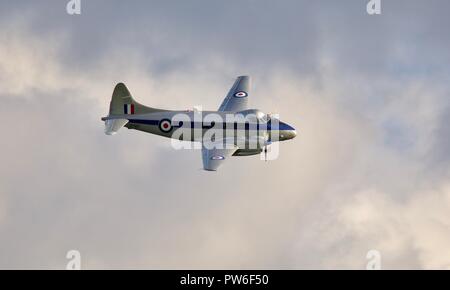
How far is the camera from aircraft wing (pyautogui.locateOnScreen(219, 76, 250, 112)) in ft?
258

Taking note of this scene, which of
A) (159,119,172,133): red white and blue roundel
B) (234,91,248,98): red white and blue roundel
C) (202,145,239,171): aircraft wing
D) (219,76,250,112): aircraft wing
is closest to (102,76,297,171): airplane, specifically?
(159,119,172,133): red white and blue roundel

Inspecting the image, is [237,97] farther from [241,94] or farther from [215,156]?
[215,156]

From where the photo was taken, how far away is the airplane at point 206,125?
235ft

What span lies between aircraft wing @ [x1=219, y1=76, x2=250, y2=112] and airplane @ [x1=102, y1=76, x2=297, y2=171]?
3072 millimetres

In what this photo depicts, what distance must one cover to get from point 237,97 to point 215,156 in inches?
537

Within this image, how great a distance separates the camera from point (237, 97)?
79.6 meters

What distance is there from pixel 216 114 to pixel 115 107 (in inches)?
417

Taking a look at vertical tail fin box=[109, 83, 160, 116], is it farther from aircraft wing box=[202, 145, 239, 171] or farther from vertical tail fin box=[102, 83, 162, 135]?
aircraft wing box=[202, 145, 239, 171]

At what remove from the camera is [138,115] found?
7494 cm

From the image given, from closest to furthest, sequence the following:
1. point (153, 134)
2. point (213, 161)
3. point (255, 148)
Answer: point (213, 161) → point (255, 148) → point (153, 134)

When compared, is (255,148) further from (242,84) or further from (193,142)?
(242,84)

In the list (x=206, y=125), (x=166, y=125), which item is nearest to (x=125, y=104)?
(x=166, y=125)
